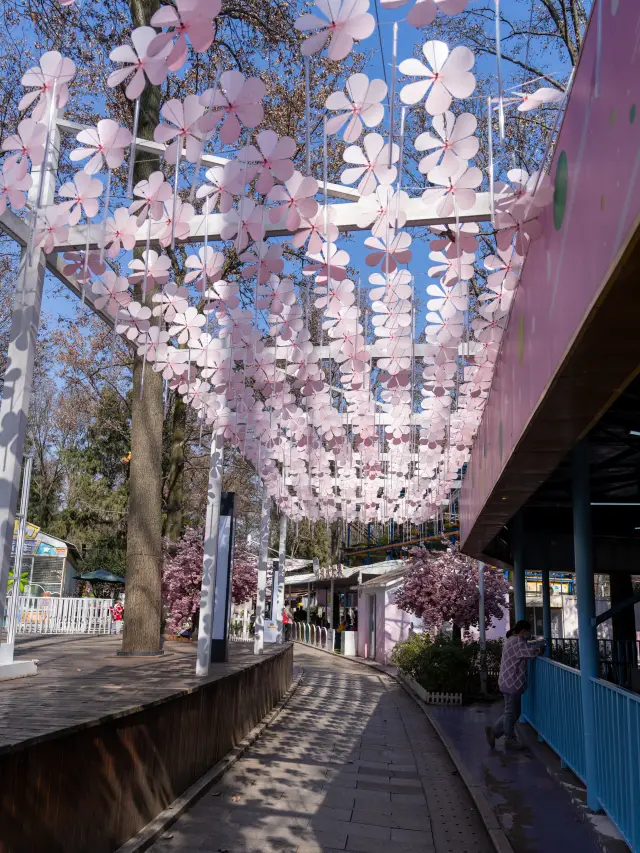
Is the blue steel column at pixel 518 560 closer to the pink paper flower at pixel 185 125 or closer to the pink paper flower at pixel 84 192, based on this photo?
the pink paper flower at pixel 84 192

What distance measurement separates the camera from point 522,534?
1149 cm

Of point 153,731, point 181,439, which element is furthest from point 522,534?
point 181,439

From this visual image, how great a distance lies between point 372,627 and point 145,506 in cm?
2249

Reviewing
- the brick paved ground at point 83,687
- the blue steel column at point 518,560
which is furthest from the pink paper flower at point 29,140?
the blue steel column at point 518,560

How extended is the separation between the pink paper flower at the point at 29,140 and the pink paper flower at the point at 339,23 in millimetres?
2097

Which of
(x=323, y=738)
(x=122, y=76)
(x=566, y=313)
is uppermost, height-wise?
(x=122, y=76)

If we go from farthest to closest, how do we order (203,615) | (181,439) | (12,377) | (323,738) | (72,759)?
(181,439), (323,738), (203,615), (12,377), (72,759)

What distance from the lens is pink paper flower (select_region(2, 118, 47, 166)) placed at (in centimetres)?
459

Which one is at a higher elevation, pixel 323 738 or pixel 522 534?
pixel 522 534

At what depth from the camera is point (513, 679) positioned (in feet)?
32.8

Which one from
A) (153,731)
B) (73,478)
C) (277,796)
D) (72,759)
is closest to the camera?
(72,759)

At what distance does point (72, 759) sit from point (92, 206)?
3.21 meters

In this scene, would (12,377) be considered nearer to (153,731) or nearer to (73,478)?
(153,731)

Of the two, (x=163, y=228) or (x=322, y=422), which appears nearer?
(x=163, y=228)
